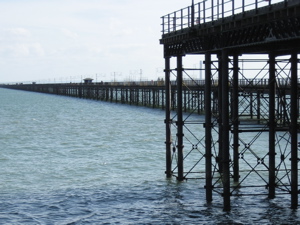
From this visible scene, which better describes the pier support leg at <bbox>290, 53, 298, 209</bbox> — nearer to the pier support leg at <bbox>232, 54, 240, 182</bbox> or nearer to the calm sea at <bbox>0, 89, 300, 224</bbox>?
the calm sea at <bbox>0, 89, 300, 224</bbox>

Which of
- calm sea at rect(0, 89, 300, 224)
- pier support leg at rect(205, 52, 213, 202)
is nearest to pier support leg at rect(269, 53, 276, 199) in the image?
calm sea at rect(0, 89, 300, 224)

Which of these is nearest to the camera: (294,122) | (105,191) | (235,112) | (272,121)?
(294,122)

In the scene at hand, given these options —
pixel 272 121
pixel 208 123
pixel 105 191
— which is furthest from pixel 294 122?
pixel 105 191

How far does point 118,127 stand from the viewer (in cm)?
6519

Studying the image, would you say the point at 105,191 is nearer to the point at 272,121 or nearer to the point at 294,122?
the point at 272,121

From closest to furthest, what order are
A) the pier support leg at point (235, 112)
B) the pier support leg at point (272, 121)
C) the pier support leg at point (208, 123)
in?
the pier support leg at point (272, 121) → the pier support leg at point (208, 123) → the pier support leg at point (235, 112)

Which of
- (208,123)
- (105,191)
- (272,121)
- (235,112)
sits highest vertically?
(235,112)

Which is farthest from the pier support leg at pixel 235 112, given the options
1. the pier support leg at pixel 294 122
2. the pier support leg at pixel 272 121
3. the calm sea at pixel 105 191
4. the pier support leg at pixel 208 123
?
the pier support leg at pixel 294 122

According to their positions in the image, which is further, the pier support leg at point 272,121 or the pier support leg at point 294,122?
the pier support leg at point 272,121

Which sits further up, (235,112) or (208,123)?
(235,112)

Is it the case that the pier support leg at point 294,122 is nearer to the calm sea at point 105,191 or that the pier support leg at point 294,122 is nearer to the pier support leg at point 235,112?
the calm sea at point 105,191

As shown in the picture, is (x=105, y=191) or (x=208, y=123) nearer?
(x=208, y=123)

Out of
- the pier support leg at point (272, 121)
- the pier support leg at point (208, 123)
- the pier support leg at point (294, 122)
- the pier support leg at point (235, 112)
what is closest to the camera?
the pier support leg at point (294, 122)

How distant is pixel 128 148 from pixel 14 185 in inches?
686
